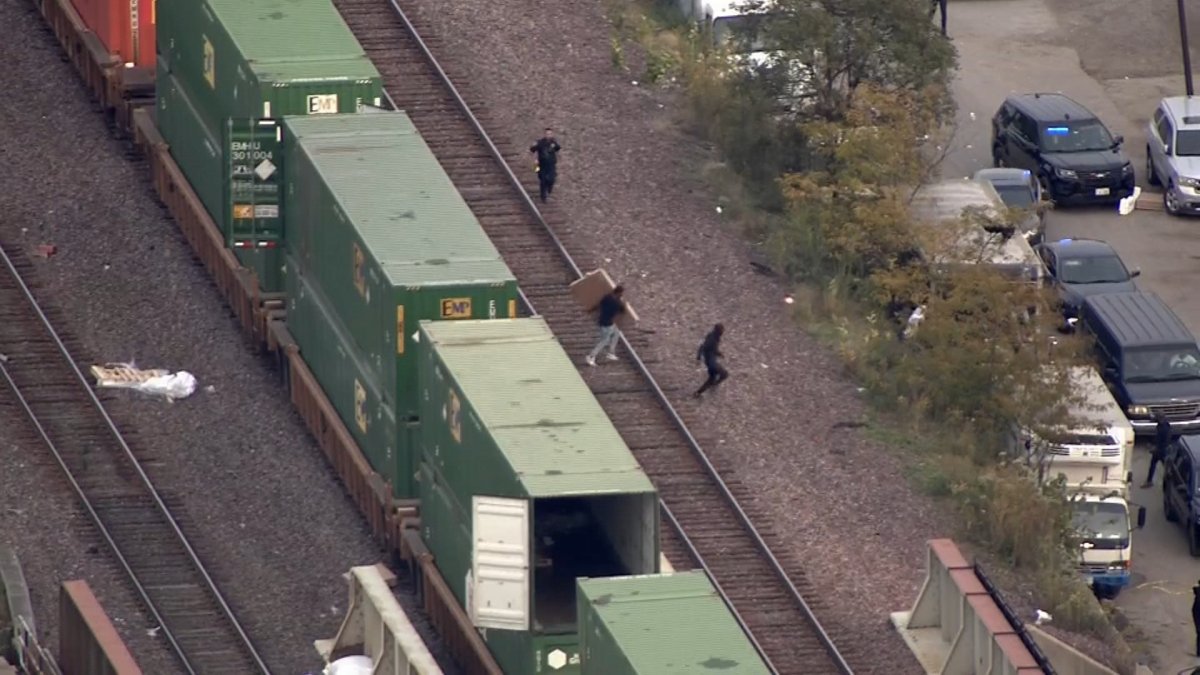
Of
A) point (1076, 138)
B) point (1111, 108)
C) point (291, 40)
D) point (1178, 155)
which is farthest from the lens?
point (1111, 108)

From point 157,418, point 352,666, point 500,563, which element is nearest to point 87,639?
point 352,666

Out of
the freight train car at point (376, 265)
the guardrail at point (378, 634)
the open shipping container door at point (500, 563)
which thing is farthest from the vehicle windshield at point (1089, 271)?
the open shipping container door at point (500, 563)

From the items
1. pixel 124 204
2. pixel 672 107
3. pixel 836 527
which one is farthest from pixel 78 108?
pixel 836 527

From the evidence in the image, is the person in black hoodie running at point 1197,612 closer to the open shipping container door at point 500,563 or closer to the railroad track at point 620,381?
the railroad track at point 620,381

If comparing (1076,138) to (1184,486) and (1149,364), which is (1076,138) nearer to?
(1149,364)

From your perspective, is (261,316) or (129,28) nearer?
(261,316)

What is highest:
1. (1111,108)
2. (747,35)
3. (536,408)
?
(536,408)

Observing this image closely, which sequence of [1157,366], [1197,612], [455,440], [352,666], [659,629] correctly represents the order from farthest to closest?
[1157,366]
[1197,612]
[455,440]
[352,666]
[659,629]
